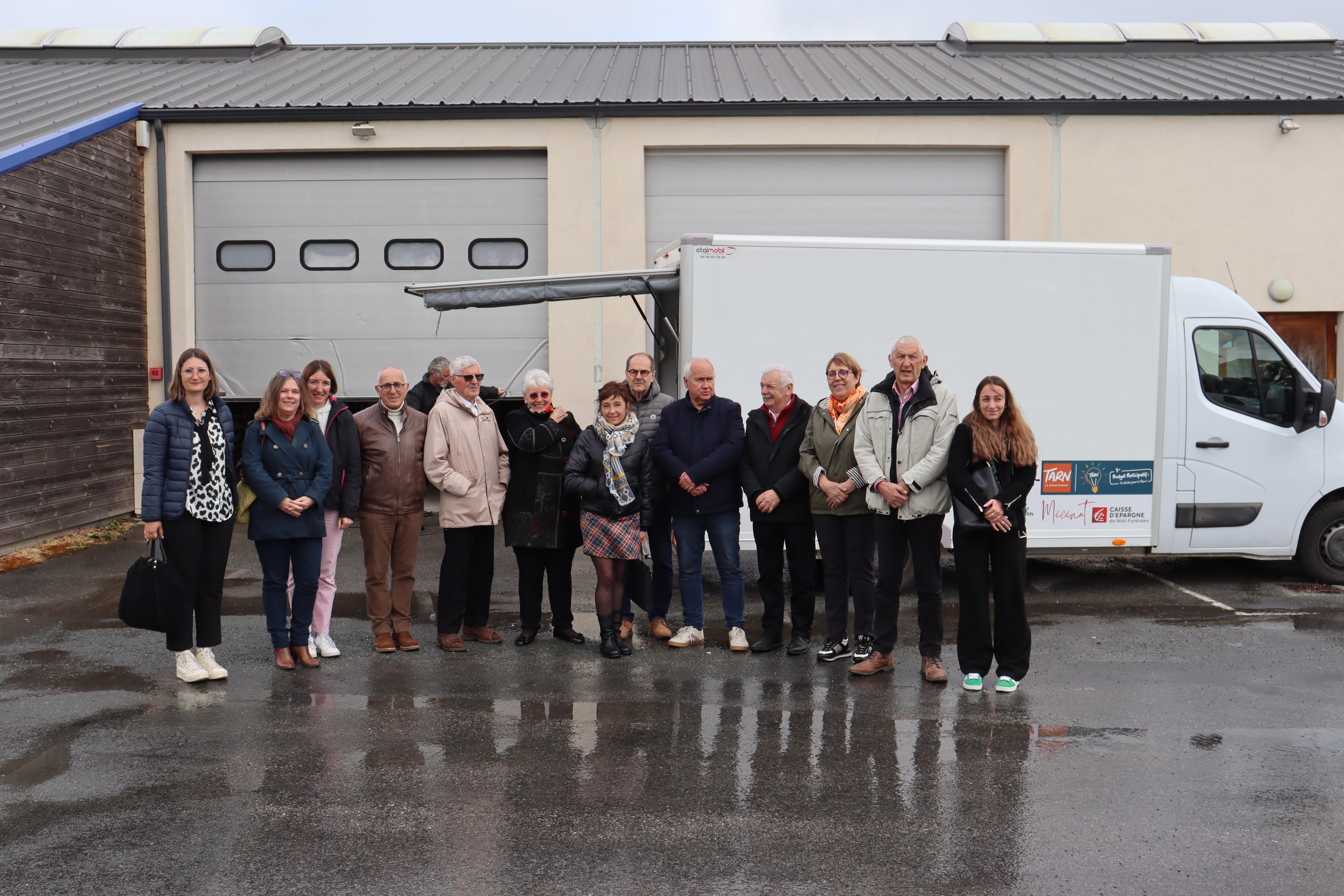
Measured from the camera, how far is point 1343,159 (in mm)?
13180

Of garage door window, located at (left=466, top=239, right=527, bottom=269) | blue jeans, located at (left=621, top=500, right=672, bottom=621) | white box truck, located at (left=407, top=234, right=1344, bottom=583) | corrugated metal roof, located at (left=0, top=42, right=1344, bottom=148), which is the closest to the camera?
blue jeans, located at (left=621, top=500, right=672, bottom=621)

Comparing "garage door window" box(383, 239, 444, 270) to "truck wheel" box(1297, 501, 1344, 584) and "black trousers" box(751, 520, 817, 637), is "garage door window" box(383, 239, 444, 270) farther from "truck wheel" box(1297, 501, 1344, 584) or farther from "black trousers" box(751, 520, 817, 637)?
"truck wheel" box(1297, 501, 1344, 584)

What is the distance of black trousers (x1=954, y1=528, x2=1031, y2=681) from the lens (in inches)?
238

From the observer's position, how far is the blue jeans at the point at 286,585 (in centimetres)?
655

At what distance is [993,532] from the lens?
19.7 ft

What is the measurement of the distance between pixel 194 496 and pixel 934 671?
4231mm

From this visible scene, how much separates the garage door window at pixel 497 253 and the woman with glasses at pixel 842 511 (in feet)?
24.5

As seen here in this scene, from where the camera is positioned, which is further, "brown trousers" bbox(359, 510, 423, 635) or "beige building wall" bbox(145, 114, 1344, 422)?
"beige building wall" bbox(145, 114, 1344, 422)

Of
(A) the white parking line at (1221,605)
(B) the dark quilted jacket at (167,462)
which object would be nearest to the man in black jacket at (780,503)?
(B) the dark quilted jacket at (167,462)

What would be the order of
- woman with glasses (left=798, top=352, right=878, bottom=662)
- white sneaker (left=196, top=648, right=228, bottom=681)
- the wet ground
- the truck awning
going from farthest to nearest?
the truck awning
woman with glasses (left=798, top=352, right=878, bottom=662)
white sneaker (left=196, top=648, right=228, bottom=681)
the wet ground

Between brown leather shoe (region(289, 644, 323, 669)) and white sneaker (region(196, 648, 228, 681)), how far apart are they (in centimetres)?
43

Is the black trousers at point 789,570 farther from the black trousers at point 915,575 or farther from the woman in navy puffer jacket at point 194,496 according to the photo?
the woman in navy puffer jacket at point 194,496

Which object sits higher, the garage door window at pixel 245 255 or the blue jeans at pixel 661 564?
the garage door window at pixel 245 255

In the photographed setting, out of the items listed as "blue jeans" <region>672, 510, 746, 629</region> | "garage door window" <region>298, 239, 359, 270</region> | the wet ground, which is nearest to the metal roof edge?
"garage door window" <region>298, 239, 359, 270</region>
